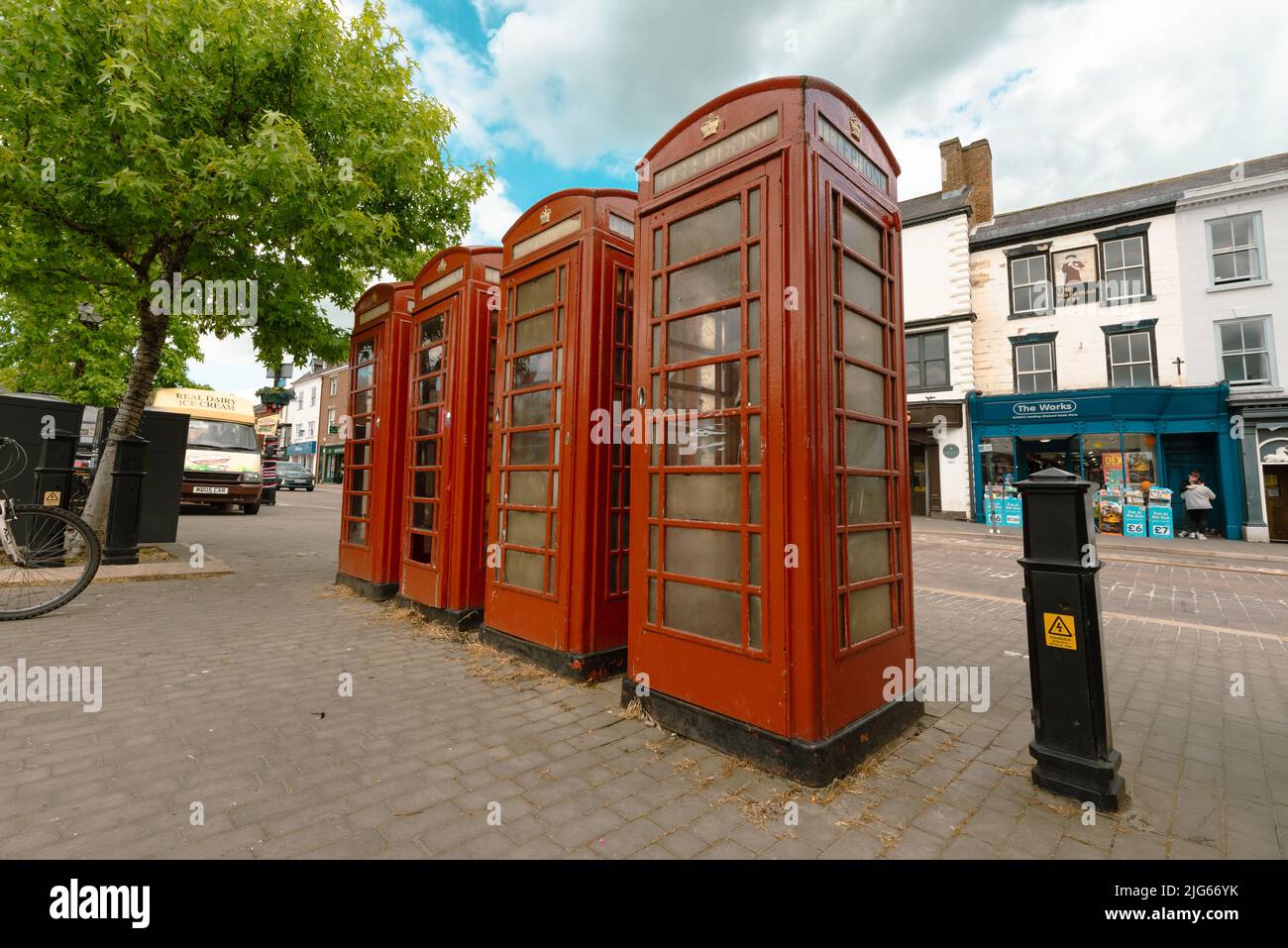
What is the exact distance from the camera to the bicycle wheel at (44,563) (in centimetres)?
544

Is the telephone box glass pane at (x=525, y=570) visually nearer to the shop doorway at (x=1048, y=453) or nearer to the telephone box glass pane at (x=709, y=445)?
the telephone box glass pane at (x=709, y=445)

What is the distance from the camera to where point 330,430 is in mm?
46438

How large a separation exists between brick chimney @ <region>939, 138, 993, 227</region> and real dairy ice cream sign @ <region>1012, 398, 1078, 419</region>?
7.11m

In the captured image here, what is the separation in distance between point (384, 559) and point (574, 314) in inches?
154

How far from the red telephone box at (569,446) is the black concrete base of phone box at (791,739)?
850 mm

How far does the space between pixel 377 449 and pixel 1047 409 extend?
18.0 m

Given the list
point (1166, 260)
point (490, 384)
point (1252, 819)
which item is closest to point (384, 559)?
point (490, 384)

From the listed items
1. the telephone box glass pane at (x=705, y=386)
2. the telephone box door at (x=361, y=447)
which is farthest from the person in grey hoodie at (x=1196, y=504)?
the telephone box door at (x=361, y=447)

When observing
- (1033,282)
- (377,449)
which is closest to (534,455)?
(377,449)

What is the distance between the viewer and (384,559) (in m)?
6.49

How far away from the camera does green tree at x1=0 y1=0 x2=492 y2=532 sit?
240 inches

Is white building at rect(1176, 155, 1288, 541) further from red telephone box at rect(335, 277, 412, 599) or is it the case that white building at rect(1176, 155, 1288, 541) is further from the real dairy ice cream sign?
red telephone box at rect(335, 277, 412, 599)
